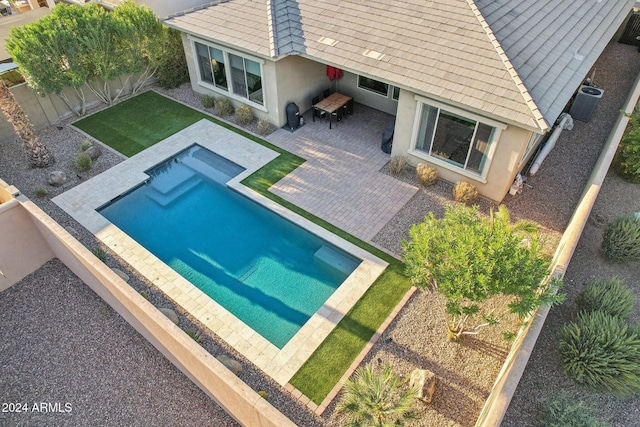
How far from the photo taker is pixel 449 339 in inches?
417

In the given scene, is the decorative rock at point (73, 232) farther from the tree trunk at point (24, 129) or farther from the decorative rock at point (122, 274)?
the tree trunk at point (24, 129)

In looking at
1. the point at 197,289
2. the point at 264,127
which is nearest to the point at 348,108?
the point at 264,127

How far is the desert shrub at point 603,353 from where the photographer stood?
878 cm

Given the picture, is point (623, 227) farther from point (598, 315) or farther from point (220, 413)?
point (220, 413)

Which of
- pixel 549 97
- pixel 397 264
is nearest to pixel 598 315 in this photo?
pixel 397 264

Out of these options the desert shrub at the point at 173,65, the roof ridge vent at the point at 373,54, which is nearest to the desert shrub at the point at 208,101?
the desert shrub at the point at 173,65

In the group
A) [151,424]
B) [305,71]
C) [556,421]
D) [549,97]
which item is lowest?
[151,424]

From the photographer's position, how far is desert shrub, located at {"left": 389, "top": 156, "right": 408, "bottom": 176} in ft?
51.4

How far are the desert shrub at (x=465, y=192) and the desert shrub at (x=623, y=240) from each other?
4223mm

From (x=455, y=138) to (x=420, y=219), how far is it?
3.25 metres

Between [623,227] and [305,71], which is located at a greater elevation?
[305,71]

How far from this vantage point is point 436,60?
13805mm

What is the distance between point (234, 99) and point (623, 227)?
1667 cm

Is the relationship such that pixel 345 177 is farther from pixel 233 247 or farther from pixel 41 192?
pixel 41 192
